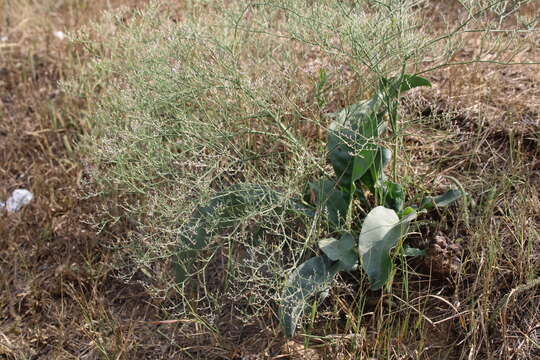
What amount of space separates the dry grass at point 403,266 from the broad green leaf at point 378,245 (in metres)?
0.10

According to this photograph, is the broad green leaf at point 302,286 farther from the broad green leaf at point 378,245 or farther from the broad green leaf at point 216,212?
the broad green leaf at point 216,212

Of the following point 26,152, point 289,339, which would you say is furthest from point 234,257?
point 26,152

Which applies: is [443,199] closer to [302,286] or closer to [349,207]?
[349,207]

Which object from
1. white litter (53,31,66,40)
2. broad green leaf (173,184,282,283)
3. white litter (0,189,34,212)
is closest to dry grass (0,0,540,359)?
white litter (0,189,34,212)

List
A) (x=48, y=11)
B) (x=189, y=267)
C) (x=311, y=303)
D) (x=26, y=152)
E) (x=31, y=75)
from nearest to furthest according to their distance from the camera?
1. (x=311, y=303)
2. (x=189, y=267)
3. (x=26, y=152)
4. (x=31, y=75)
5. (x=48, y=11)

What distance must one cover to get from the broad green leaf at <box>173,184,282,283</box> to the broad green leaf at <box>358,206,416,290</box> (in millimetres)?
338

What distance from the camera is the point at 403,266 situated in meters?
2.26

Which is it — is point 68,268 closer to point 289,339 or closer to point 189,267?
point 189,267

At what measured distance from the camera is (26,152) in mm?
3461

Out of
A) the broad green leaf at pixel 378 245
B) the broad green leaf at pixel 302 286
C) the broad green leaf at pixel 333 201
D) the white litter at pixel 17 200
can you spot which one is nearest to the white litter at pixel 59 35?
the white litter at pixel 17 200

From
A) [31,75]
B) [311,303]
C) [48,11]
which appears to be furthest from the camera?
[48,11]

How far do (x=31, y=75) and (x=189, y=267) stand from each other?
2.09 m

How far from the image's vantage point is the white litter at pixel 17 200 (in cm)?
311

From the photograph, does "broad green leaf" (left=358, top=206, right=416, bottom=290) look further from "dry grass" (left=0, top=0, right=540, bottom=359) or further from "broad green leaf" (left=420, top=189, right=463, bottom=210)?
"broad green leaf" (left=420, top=189, right=463, bottom=210)
